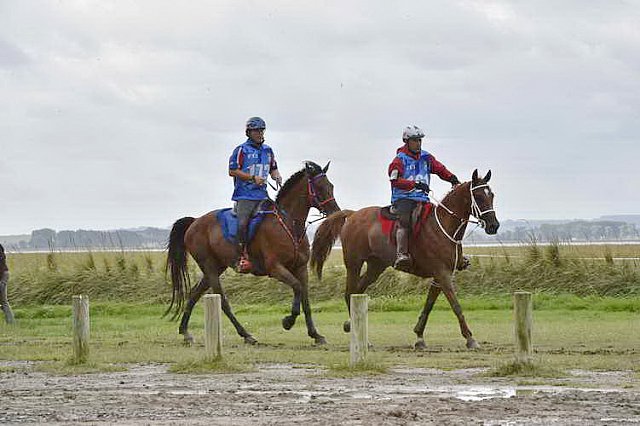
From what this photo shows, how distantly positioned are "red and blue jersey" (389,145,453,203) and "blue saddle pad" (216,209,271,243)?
213 centimetres

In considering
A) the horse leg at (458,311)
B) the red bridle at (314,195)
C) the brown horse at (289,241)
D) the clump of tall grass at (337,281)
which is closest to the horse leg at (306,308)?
the brown horse at (289,241)

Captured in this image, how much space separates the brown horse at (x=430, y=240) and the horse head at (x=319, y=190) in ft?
2.70

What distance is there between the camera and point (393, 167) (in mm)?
19250

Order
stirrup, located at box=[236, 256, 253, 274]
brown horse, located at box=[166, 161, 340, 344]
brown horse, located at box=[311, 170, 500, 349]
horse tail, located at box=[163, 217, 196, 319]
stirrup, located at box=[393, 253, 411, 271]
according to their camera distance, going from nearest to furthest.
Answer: brown horse, located at box=[311, 170, 500, 349] → stirrup, located at box=[393, 253, 411, 271] → brown horse, located at box=[166, 161, 340, 344] → stirrup, located at box=[236, 256, 253, 274] → horse tail, located at box=[163, 217, 196, 319]

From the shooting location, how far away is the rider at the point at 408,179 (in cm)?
1923

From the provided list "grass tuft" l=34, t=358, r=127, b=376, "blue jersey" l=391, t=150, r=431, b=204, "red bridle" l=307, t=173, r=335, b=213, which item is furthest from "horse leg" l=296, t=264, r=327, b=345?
"grass tuft" l=34, t=358, r=127, b=376

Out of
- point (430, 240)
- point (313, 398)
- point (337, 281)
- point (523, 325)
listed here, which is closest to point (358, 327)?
point (523, 325)

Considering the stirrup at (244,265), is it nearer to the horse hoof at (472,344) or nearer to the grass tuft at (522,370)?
the horse hoof at (472,344)

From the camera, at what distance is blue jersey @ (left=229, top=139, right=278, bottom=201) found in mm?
20094

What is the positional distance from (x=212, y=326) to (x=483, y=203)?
5553 mm

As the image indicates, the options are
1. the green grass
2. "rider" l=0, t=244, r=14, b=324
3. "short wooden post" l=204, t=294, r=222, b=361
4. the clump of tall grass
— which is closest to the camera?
"short wooden post" l=204, t=294, r=222, b=361

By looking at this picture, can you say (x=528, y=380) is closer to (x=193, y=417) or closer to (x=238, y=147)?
(x=193, y=417)

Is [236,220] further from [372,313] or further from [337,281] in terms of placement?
[337,281]

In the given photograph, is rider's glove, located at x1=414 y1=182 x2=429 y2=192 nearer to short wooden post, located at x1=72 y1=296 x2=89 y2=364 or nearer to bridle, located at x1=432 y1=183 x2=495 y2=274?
bridle, located at x1=432 y1=183 x2=495 y2=274
